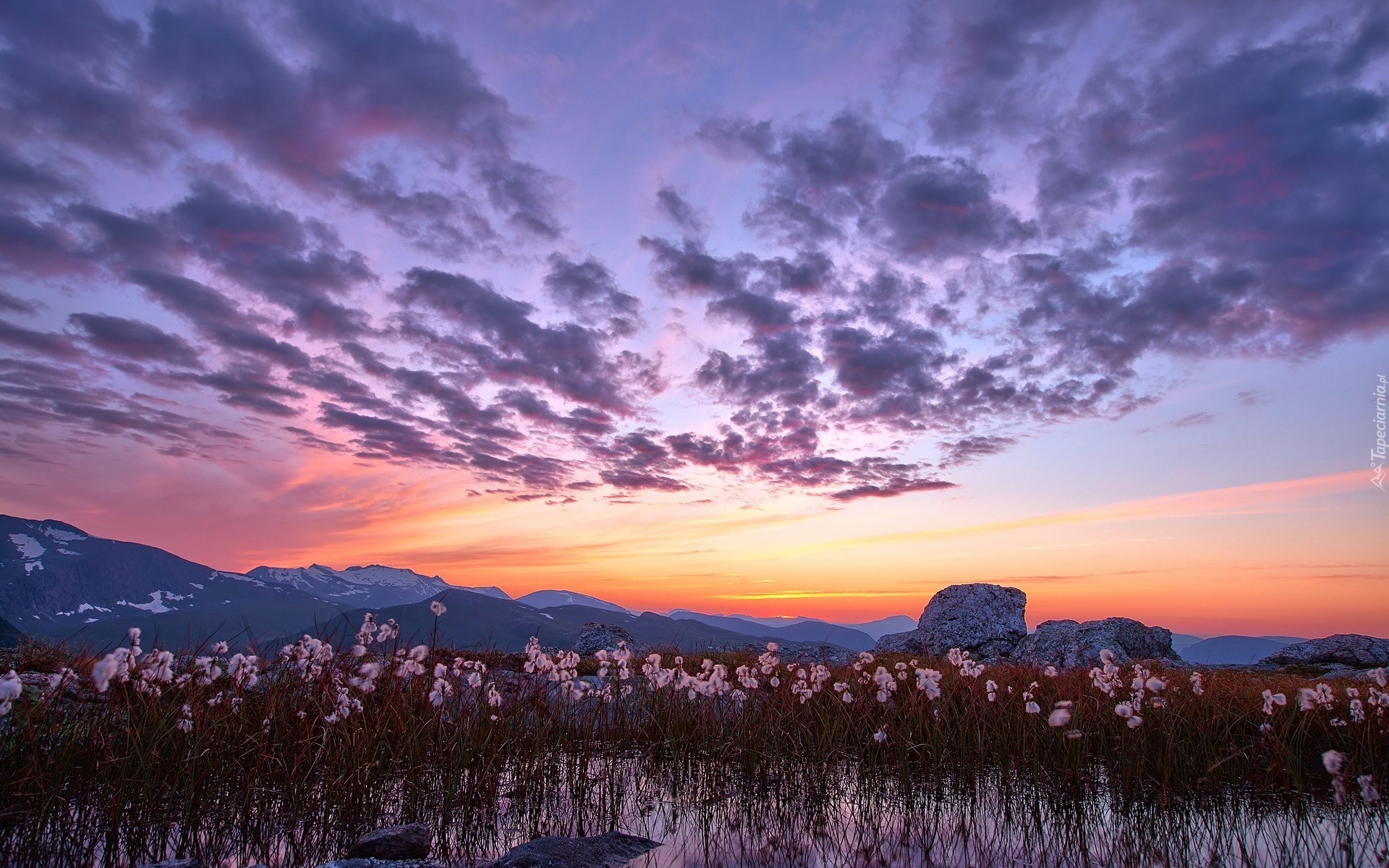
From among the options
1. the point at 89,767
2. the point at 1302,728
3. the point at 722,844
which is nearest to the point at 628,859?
the point at 722,844

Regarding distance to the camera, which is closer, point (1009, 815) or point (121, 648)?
point (121, 648)

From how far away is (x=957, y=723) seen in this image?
29.0 feet

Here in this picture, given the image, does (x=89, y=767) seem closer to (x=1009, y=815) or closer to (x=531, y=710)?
(x=531, y=710)

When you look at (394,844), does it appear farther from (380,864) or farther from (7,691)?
(7,691)

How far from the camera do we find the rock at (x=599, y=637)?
26656 millimetres

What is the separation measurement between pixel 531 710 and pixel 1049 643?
21271 mm

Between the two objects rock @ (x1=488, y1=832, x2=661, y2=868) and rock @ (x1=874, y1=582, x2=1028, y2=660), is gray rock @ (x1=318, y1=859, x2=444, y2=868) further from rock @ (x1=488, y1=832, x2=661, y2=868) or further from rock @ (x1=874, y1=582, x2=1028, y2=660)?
rock @ (x1=874, y1=582, x2=1028, y2=660)

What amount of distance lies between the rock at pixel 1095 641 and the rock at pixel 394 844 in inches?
850

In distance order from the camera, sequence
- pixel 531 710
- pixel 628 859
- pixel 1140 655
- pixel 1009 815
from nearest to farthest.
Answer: pixel 628 859 → pixel 1009 815 → pixel 531 710 → pixel 1140 655

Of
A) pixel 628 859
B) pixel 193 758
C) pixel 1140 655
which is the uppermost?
pixel 193 758

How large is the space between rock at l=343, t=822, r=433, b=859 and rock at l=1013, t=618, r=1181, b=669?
70.9ft

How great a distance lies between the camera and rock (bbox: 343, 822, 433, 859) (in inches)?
193

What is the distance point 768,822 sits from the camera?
21.4ft

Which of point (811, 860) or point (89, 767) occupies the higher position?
point (89, 767)
